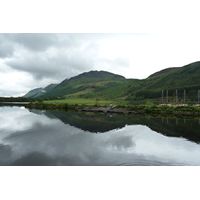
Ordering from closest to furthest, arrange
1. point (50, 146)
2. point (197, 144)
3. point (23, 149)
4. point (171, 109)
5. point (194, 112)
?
point (23, 149)
point (50, 146)
point (197, 144)
point (194, 112)
point (171, 109)

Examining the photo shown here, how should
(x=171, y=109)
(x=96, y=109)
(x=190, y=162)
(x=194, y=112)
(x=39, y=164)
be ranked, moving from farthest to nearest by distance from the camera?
(x=96, y=109)
(x=171, y=109)
(x=194, y=112)
(x=190, y=162)
(x=39, y=164)

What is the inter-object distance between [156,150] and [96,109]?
92.3 metres

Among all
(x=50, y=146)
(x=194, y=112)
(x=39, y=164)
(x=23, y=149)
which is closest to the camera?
(x=39, y=164)

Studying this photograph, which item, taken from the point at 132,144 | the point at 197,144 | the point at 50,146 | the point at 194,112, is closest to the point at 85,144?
the point at 50,146

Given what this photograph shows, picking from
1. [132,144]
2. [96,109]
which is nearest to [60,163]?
[132,144]

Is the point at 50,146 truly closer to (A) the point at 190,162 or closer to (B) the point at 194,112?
(A) the point at 190,162

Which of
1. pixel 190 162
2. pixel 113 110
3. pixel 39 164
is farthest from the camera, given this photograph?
pixel 113 110

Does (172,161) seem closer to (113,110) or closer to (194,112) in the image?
(194,112)

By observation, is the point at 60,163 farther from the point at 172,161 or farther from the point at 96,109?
the point at 96,109

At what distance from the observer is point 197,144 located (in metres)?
27.1

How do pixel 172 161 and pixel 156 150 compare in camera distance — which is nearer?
pixel 172 161

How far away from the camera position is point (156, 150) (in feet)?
79.4

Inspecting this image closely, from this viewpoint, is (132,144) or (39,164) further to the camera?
(132,144)

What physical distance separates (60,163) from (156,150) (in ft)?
48.3
